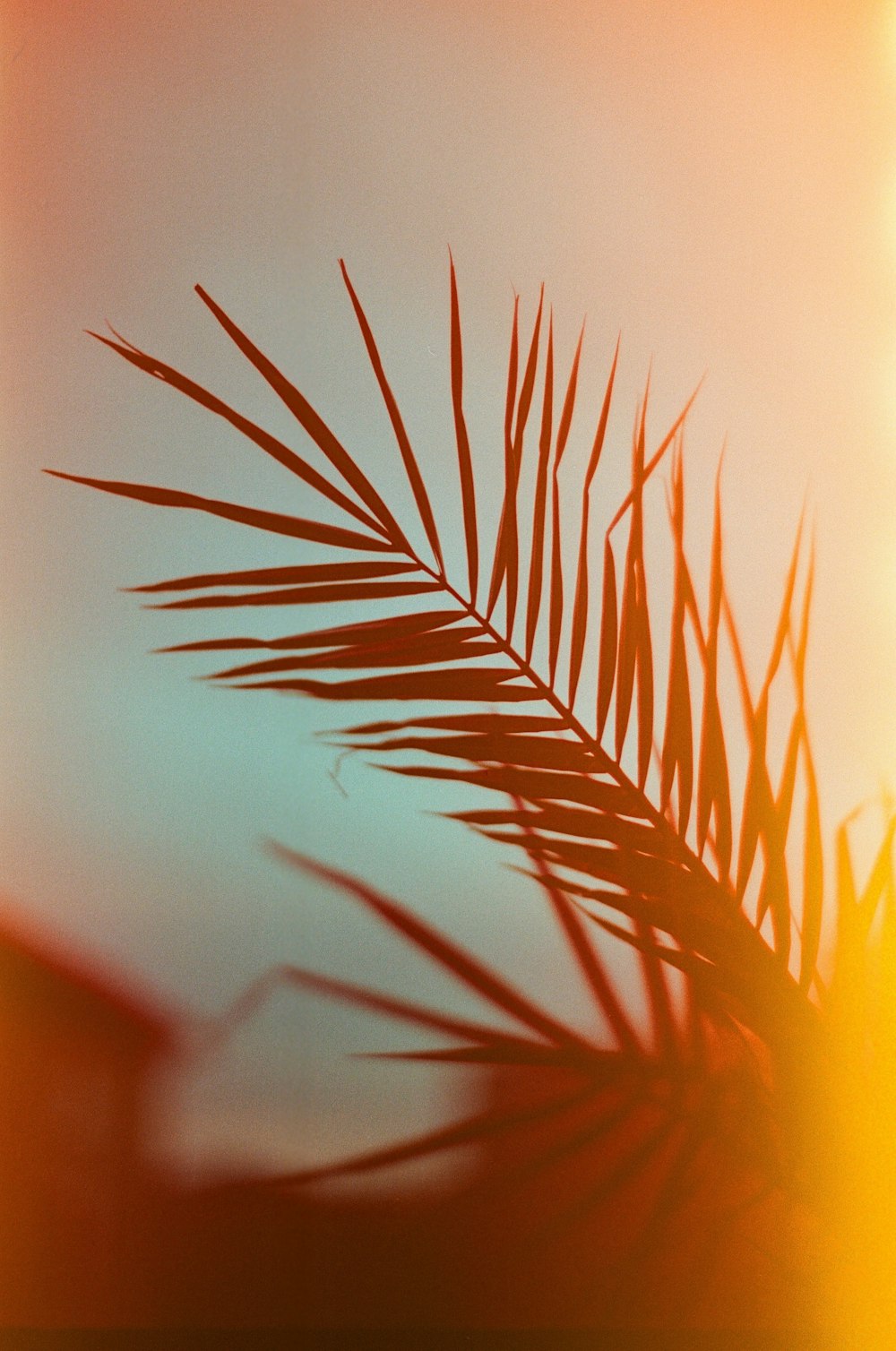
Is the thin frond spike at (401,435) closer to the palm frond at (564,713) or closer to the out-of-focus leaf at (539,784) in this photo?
the palm frond at (564,713)

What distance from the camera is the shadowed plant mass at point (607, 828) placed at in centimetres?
98

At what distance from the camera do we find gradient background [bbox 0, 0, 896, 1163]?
104 centimetres

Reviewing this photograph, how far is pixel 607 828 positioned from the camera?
103cm

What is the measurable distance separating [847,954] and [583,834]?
308 mm

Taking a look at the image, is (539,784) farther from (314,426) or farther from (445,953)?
(314,426)

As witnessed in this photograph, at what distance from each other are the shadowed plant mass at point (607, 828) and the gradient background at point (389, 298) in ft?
0.10

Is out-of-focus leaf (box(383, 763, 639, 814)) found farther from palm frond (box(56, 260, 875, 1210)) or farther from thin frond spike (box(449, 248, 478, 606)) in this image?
thin frond spike (box(449, 248, 478, 606))

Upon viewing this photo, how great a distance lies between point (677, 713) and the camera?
1063 mm

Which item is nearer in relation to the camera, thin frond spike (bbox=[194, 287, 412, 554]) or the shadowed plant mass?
the shadowed plant mass

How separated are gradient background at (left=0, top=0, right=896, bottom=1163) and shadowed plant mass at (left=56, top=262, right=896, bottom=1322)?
0.10 ft

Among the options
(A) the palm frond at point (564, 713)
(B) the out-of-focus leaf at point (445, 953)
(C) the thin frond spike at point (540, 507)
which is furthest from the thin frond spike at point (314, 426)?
(B) the out-of-focus leaf at point (445, 953)

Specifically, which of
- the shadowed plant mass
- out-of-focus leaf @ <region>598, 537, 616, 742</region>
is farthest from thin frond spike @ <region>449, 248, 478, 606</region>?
out-of-focus leaf @ <region>598, 537, 616, 742</region>

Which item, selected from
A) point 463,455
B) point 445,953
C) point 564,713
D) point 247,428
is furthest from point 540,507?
point 445,953

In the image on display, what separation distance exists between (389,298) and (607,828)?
65 centimetres
